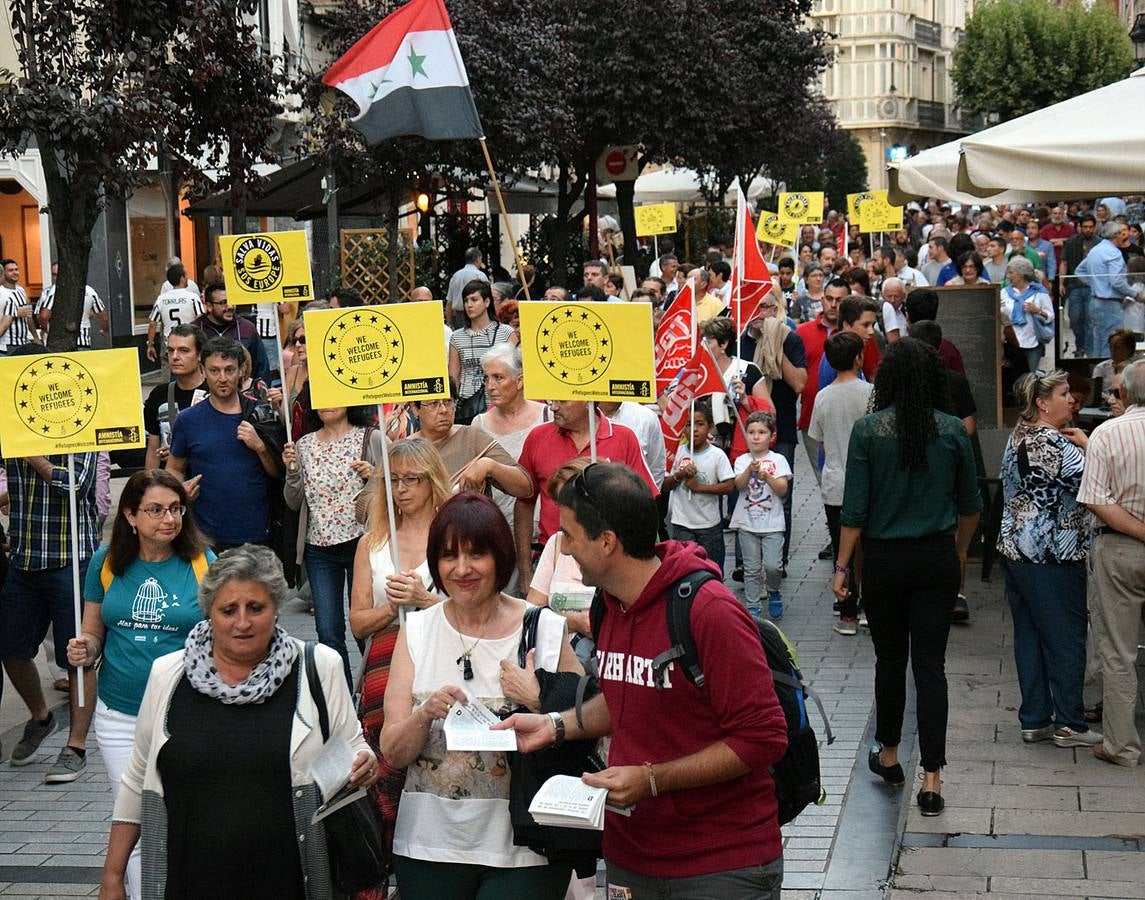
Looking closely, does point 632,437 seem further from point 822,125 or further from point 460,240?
point 822,125

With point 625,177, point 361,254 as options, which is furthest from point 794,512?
point 625,177

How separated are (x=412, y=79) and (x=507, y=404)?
5.96 metres

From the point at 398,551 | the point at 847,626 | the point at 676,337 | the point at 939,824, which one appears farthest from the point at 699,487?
the point at 398,551

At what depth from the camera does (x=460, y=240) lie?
87.3 ft

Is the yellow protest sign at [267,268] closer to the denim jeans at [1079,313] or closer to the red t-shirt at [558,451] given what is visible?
the red t-shirt at [558,451]

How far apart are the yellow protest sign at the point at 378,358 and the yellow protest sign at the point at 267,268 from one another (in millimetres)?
3585

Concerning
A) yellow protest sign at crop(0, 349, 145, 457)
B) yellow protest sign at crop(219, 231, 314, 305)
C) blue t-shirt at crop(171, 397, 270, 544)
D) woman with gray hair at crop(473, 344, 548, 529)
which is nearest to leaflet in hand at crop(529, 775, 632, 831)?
yellow protest sign at crop(0, 349, 145, 457)

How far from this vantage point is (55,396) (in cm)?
728

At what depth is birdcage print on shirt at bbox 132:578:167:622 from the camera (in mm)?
5867

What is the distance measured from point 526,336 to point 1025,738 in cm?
308

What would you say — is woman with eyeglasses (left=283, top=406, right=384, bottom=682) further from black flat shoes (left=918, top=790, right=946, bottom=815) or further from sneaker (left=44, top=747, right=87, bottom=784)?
black flat shoes (left=918, top=790, right=946, bottom=815)

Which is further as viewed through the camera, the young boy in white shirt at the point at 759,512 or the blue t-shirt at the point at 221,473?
the young boy in white shirt at the point at 759,512

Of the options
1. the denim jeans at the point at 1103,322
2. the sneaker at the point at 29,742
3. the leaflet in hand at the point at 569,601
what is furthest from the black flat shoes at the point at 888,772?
the denim jeans at the point at 1103,322

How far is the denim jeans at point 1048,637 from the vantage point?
307 inches
